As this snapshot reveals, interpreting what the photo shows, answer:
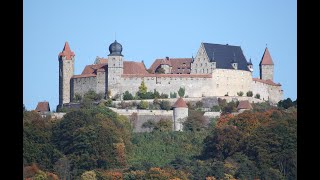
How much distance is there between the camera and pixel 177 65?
193 ft

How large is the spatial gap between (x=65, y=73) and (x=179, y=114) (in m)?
7.87

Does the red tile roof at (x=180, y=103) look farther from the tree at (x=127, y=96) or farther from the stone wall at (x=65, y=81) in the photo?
the stone wall at (x=65, y=81)

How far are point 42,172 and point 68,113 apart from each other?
6.73 metres

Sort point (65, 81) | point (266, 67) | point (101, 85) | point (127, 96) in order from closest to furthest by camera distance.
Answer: point (127, 96) → point (101, 85) → point (65, 81) → point (266, 67)

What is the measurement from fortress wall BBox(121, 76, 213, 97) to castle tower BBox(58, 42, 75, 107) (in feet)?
11.9

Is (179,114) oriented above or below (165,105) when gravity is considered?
below

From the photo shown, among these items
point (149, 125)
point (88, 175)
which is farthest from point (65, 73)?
point (88, 175)

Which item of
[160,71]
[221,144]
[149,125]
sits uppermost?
[160,71]

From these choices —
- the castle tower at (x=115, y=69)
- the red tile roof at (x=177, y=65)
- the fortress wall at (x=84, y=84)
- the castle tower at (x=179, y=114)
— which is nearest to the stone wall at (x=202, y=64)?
the red tile roof at (x=177, y=65)

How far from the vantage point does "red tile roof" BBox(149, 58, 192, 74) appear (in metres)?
58.2

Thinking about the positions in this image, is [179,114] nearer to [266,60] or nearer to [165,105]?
[165,105]

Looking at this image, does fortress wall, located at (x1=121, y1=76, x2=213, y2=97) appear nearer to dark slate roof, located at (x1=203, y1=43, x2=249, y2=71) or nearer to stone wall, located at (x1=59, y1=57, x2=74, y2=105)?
dark slate roof, located at (x1=203, y1=43, x2=249, y2=71)
